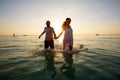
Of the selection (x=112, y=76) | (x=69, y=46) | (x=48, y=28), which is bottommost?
(x=112, y=76)

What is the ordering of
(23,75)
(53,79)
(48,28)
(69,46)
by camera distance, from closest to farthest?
(53,79)
(23,75)
(69,46)
(48,28)

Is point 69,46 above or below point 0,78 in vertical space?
above

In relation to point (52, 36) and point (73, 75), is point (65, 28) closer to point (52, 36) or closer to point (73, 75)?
point (52, 36)

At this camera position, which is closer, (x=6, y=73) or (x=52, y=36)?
(x=6, y=73)

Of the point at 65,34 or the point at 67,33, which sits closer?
the point at 67,33

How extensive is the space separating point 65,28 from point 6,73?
5.28m

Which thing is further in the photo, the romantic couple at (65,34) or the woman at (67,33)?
the romantic couple at (65,34)

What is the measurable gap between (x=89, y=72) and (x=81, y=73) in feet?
1.31

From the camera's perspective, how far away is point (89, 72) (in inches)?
218

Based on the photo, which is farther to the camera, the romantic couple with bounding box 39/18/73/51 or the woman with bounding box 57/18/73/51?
the romantic couple with bounding box 39/18/73/51

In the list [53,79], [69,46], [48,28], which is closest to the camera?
[53,79]

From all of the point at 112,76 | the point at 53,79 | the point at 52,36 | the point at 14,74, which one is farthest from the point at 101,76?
the point at 52,36

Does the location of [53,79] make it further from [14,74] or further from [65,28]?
[65,28]

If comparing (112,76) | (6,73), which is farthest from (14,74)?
(112,76)
